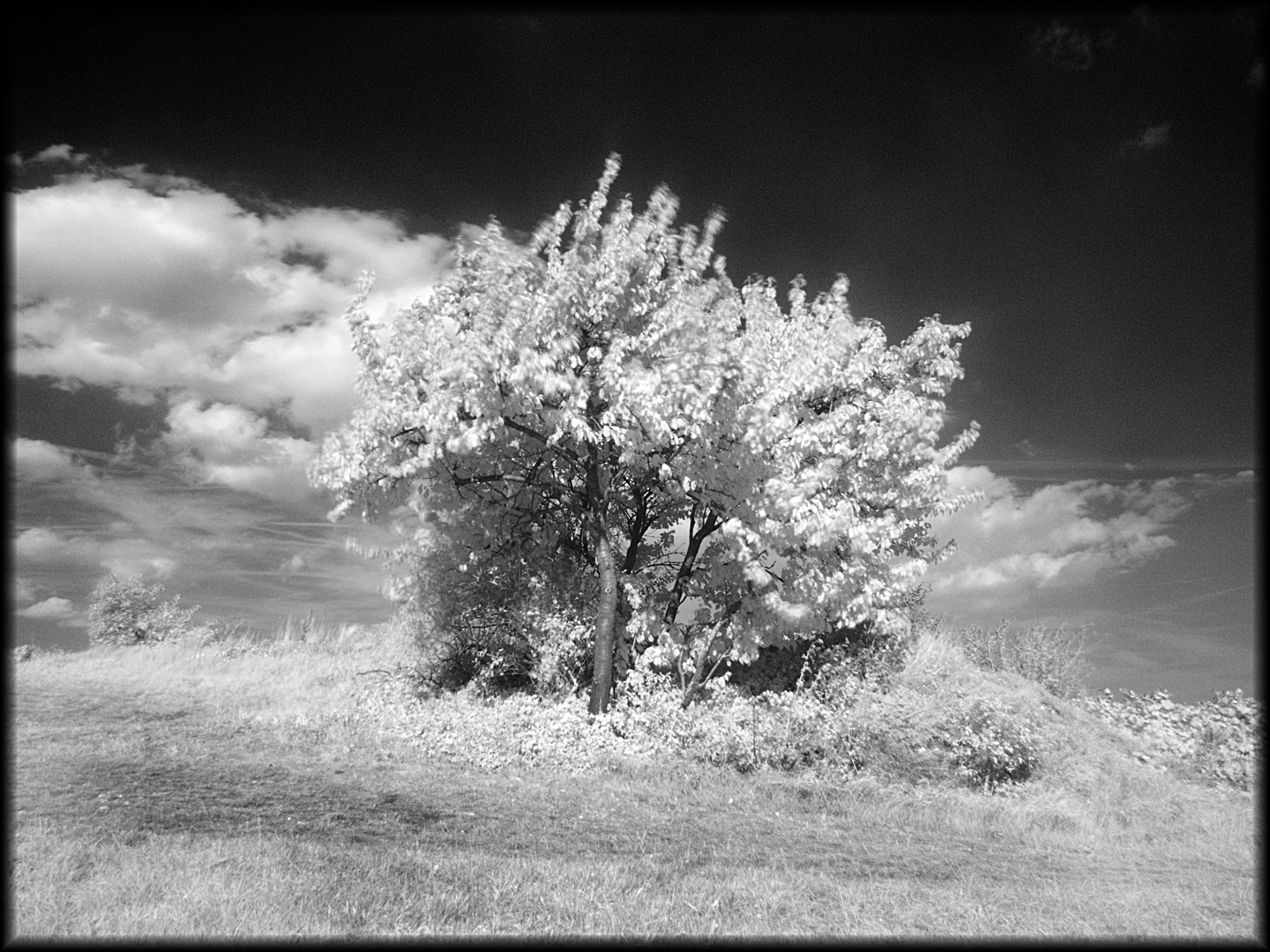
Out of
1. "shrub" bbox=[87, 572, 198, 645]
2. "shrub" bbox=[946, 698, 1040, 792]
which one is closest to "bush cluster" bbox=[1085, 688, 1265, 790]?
"shrub" bbox=[946, 698, 1040, 792]

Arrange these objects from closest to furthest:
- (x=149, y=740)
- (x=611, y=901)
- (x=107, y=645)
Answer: (x=611, y=901) < (x=149, y=740) < (x=107, y=645)

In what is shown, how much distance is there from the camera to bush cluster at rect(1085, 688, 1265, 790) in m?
13.5

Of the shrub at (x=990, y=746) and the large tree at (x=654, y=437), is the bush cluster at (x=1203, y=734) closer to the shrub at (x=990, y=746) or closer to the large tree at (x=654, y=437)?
the shrub at (x=990, y=746)

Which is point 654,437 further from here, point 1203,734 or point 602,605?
point 1203,734

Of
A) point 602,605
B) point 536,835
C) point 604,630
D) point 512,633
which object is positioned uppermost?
point 602,605

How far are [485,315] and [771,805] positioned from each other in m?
8.32

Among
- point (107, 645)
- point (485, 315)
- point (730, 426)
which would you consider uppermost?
point (485, 315)

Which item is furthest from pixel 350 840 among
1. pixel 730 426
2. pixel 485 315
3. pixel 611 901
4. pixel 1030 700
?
pixel 1030 700

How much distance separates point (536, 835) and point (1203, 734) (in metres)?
12.9

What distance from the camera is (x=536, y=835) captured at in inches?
349

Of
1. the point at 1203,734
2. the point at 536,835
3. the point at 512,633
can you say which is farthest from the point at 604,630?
the point at 1203,734

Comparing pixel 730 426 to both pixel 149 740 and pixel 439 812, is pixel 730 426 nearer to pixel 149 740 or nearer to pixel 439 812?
pixel 439 812

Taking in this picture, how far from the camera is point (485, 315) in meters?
12.5

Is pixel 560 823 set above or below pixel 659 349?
below
